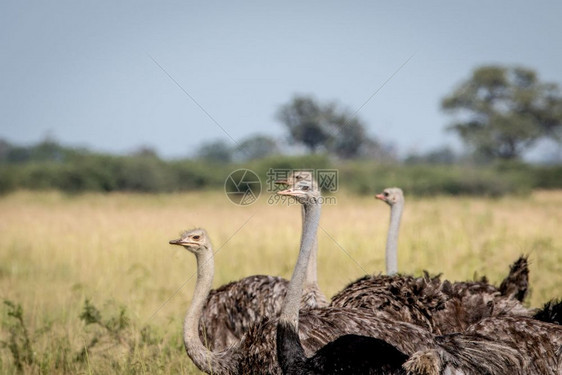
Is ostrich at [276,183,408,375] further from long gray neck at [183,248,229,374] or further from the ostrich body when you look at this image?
long gray neck at [183,248,229,374]

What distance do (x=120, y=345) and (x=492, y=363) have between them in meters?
3.56

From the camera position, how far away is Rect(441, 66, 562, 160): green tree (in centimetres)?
4844

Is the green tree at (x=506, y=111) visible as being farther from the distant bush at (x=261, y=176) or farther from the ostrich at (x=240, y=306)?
the ostrich at (x=240, y=306)

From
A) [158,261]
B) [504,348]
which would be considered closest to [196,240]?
[504,348]

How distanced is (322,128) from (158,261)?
36196 millimetres

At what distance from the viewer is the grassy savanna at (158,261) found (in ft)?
23.3

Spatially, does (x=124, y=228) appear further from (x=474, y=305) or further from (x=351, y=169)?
(x=351, y=169)

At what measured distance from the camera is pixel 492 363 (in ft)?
15.7

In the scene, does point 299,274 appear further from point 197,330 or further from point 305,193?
point 197,330

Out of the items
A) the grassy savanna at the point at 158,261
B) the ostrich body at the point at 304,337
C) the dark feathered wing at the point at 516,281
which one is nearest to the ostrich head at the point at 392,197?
the grassy savanna at the point at 158,261

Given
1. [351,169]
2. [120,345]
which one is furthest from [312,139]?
[120,345]

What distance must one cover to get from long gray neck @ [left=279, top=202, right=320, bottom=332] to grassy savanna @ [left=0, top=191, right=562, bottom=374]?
147 cm

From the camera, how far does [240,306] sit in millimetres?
6828

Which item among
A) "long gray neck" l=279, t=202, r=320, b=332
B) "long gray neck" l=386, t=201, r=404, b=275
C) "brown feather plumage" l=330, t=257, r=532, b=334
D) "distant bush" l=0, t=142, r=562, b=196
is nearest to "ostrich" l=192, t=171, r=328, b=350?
"brown feather plumage" l=330, t=257, r=532, b=334
